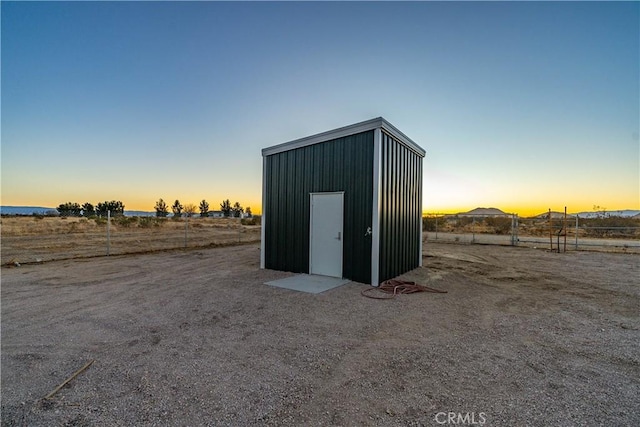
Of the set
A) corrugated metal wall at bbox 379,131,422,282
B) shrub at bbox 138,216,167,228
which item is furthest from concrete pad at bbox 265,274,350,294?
shrub at bbox 138,216,167,228

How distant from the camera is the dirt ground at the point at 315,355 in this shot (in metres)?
1.99

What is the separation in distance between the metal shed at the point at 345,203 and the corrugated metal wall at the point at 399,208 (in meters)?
0.02

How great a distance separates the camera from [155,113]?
1100 cm

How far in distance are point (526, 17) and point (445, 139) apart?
4.26 m

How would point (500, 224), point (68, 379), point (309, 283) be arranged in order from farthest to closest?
point (500, 224)
point (309, 283)
point (68, 379)

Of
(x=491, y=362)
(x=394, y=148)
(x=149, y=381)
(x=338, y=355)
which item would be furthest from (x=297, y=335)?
(x=394, y=148)

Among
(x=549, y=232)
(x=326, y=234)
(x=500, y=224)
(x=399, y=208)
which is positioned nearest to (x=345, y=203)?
(x=326, y=234)

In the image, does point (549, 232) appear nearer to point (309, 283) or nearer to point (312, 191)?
point (312, 191)

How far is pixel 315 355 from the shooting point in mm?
2891

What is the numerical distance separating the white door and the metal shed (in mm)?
26

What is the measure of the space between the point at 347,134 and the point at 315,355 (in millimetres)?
5110

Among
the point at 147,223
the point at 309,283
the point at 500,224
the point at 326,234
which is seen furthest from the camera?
the point at 500,224

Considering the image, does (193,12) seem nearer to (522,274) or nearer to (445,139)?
(445,139)

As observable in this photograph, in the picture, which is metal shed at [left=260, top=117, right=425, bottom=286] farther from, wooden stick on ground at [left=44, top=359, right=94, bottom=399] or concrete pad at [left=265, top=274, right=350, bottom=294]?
wooden stick on ground at [left=44, top=359, right=94, bottom=399]
